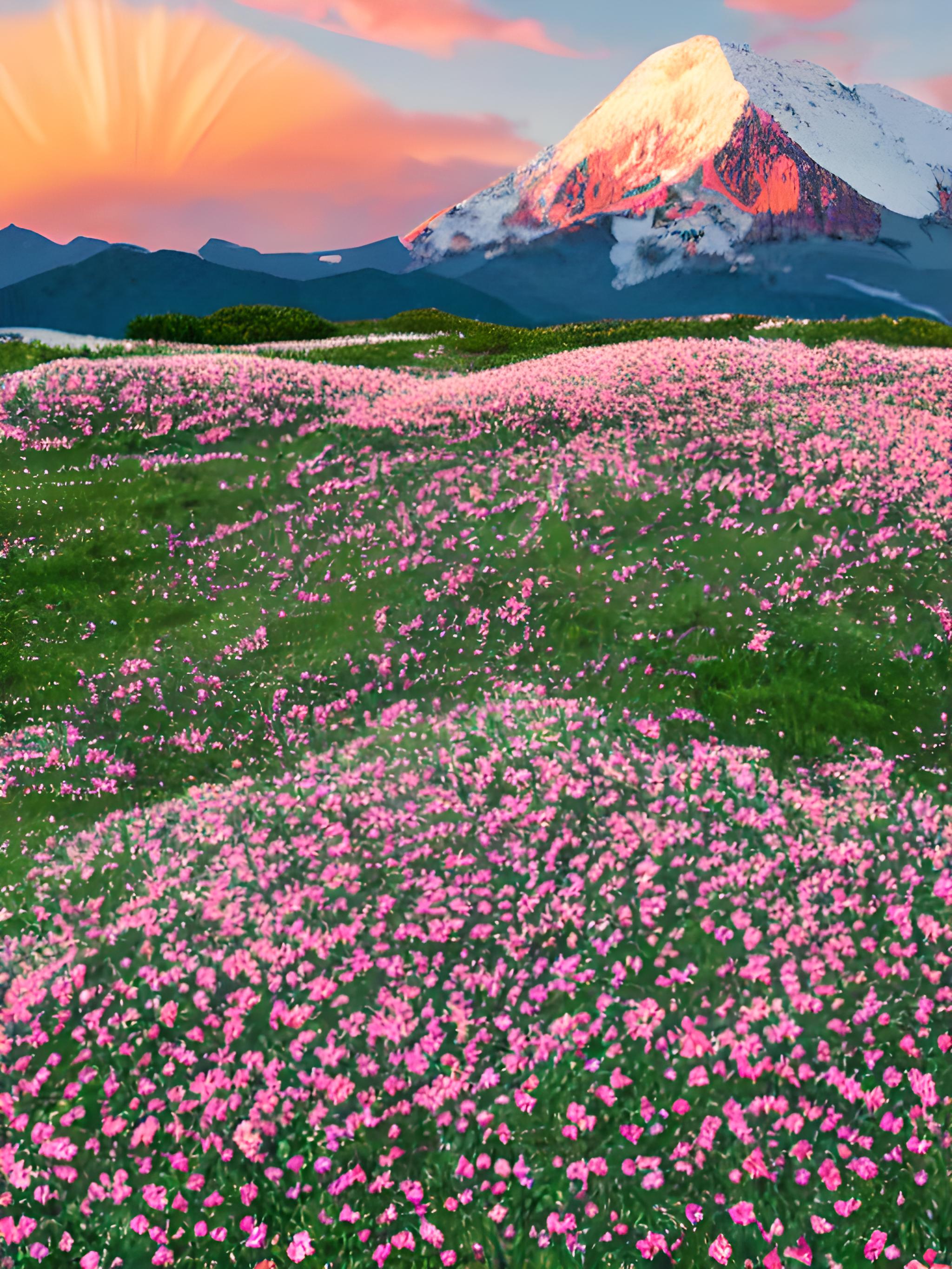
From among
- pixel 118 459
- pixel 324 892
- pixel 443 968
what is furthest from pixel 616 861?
pixel 118 459

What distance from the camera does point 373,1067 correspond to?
739 centimetres

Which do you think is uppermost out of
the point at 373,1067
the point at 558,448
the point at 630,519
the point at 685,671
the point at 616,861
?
the point at 558,448

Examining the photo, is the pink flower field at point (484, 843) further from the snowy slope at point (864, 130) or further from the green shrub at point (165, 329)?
the snowy slope at point (864, 130)

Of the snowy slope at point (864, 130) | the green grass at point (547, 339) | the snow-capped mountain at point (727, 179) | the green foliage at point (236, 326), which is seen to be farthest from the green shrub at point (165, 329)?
the snowy slope at point (864, 130)

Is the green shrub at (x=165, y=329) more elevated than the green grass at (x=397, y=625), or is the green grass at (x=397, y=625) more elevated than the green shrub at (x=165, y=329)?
the green shrub at (x=165, y=329)

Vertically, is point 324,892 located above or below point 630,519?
below

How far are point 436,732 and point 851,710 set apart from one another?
5.84 m

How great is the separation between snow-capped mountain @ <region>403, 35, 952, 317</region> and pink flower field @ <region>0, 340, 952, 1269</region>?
2237 inches

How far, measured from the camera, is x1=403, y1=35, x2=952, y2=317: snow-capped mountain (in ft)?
246

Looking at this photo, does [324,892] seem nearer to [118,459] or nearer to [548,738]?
[548,738]

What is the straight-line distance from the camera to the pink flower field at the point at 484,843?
21.7ft

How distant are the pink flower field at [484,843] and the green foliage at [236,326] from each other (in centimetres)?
2952

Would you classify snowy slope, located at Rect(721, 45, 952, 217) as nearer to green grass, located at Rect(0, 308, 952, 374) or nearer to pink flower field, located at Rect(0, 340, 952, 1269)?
green grass, located at Rect(0, 308, 952, 374)

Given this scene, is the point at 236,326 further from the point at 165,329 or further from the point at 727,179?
the point at 727,179
